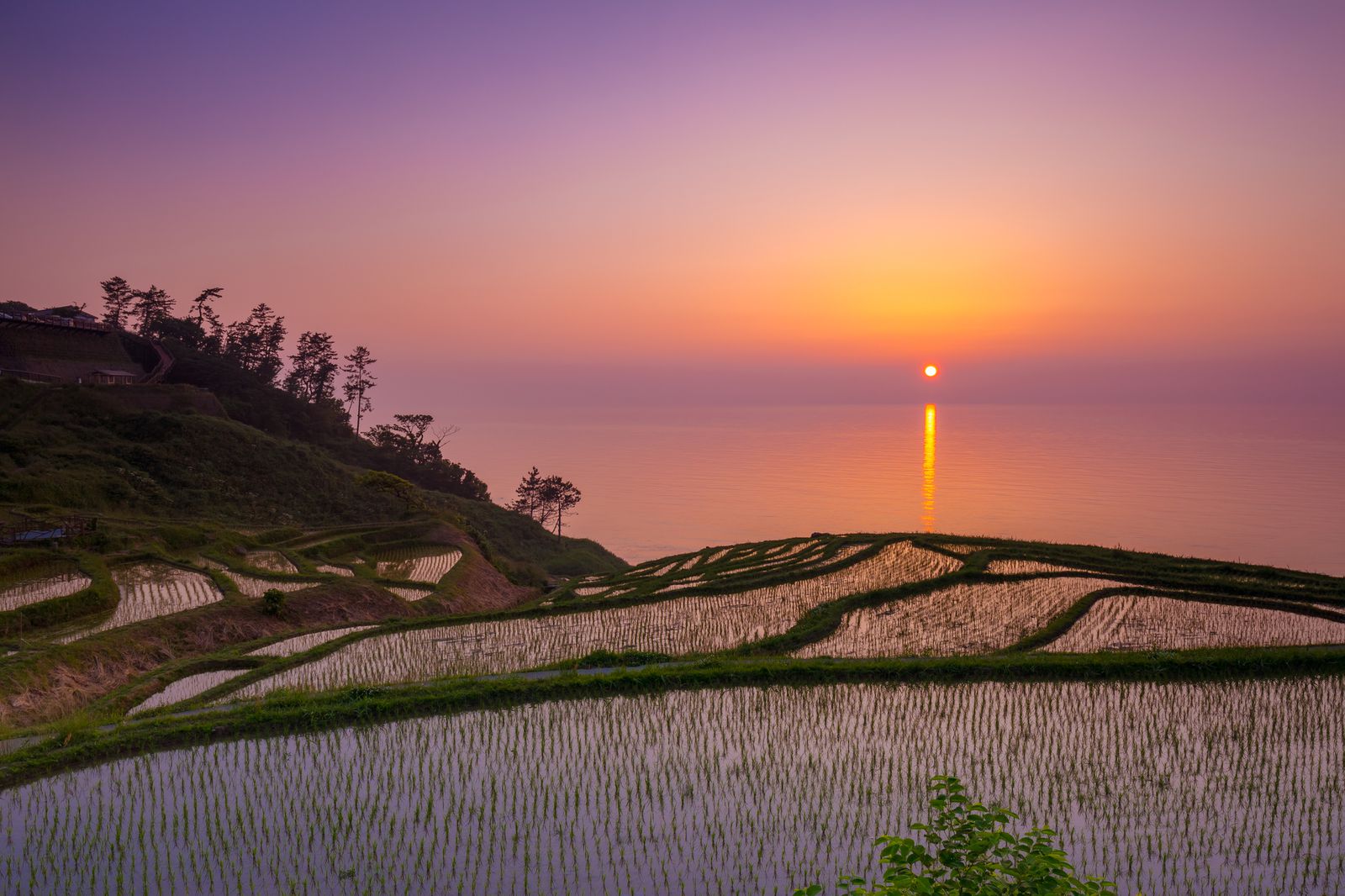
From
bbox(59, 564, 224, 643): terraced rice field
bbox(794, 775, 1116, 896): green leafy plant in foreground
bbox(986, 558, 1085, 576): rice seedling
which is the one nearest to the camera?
bbox(794, 775, 1116, 896): green leafy plant in foreground

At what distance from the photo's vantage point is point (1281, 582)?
711 inches

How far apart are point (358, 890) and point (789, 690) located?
644cm

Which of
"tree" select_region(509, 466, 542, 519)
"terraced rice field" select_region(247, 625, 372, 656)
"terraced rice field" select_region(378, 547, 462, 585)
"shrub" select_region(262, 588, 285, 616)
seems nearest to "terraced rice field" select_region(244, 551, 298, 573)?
"terraced rice field" select_region(378, 547, 462, 585)

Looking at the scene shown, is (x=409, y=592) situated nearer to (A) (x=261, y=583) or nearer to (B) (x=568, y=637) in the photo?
(A) (x=261, y=583)

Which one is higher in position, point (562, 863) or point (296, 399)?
point (296, 399)

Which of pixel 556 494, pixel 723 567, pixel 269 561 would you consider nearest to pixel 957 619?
pixel 723 567

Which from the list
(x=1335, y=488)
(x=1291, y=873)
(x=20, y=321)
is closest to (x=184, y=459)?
(x=20, y=321)

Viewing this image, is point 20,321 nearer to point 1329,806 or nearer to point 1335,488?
point 1329,806

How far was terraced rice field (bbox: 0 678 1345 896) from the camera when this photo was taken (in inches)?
260

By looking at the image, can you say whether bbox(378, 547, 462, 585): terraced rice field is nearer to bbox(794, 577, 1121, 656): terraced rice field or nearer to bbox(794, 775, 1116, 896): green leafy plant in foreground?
bbox(794, 577, 1121, 656): terraced rice field

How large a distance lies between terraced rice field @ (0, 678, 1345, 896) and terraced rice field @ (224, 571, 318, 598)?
927cm

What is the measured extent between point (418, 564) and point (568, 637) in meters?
10.6

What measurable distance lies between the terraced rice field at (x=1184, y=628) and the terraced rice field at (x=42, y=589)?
58.8 ft

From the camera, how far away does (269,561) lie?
2111cm
